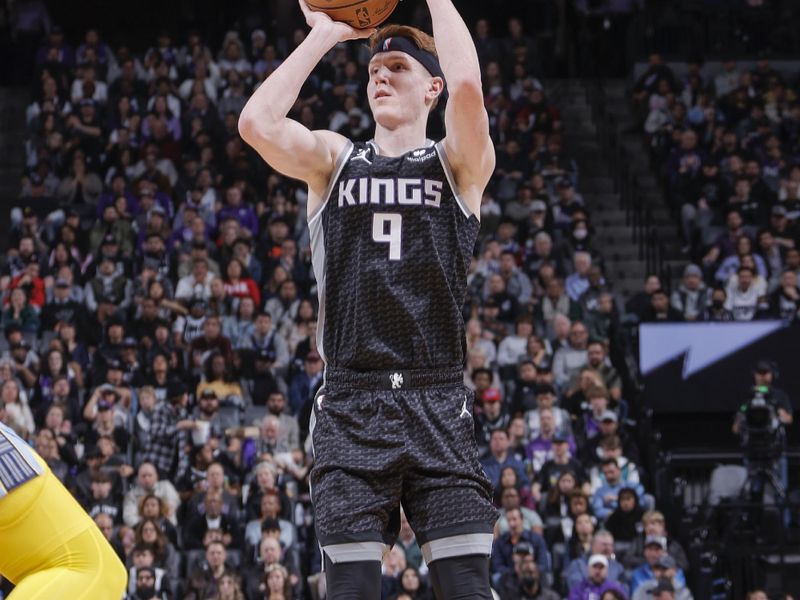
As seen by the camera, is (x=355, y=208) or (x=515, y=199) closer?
(x=355, y=208)

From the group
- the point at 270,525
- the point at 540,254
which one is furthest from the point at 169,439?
the point at 540,254

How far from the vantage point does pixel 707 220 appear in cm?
1770

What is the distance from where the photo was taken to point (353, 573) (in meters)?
4.72

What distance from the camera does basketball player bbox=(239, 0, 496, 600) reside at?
480 centimetres

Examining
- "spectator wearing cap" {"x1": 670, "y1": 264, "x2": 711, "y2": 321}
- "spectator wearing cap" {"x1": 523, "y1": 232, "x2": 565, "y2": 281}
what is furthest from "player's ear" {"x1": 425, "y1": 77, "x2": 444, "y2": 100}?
"spectator wearing cap" {"x1": 670, "y1": 264, "x2": 711, "y2": 321}

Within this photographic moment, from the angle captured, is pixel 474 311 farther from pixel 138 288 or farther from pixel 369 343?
pixel 369 343

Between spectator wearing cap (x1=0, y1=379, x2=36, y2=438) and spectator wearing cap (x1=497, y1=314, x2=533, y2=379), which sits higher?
spectator wearing cap (x1=497, y1=314, x2=533, y2=379)

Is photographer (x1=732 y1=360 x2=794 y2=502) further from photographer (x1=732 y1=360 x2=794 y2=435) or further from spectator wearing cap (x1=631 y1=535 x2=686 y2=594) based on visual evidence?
spectator wearing cap (x1=631 y1=535 x2=686 y2=594)

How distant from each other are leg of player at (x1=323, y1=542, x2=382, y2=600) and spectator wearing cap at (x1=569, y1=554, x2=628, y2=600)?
289 inches

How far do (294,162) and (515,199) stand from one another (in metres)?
12.5

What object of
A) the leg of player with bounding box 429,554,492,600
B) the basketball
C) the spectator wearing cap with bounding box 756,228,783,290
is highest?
the basketball

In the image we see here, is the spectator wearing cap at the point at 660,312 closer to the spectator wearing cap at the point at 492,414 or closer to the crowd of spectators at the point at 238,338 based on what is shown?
the crowd of spectators at the point at 238,338

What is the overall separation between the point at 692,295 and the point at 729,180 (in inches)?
104

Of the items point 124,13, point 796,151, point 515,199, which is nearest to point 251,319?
point 515,199
